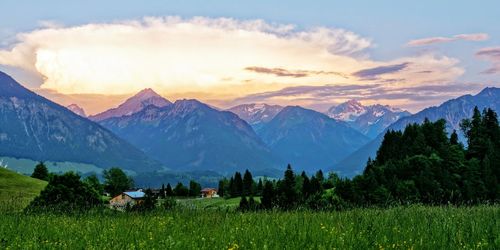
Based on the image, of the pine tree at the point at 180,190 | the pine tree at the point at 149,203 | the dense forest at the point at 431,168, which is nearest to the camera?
the pine tree at the point at 149,203

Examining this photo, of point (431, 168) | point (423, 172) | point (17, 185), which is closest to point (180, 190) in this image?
point (17, 185)

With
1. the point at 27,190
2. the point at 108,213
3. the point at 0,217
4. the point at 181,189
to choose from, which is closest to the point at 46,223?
the point at 0,217

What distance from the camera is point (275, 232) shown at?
38.1 ft

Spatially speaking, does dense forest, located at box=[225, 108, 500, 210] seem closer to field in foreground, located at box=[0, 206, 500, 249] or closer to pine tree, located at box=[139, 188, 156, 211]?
pine tree, located at box=[139, 188, 156, 211]

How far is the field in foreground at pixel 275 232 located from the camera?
32.9ft

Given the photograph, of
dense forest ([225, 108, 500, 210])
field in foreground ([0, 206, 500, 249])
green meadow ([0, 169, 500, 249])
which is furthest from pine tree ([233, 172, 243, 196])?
field in foreground ([0, 206, 500, 249])

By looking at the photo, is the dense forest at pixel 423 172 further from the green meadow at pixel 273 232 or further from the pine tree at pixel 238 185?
the pine tree at pixel 238 185

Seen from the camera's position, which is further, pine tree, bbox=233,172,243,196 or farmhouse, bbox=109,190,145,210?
pine tree, bbox=233,172,243,196

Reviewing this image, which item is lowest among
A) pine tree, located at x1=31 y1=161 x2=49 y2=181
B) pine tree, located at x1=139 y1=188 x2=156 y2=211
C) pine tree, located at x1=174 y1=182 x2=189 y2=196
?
pine tree, located at x1=174 y1=182 x2=189 y2=196

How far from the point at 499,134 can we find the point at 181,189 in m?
131

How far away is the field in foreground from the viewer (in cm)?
1002

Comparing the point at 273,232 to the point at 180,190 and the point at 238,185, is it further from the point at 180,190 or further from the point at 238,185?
the point at 180,190

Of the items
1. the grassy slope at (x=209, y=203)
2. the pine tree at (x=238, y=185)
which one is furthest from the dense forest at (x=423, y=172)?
the pine tree at (x=238, y=185)

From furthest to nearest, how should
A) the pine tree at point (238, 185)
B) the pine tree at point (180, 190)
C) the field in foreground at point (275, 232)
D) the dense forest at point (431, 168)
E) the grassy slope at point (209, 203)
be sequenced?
the pine tree at point (180, 190), the pine tree at point (238, 185), the dense forest at point (431, 168), the grassy slope at point (209, 203), the field in foreground at point (275, 232)
